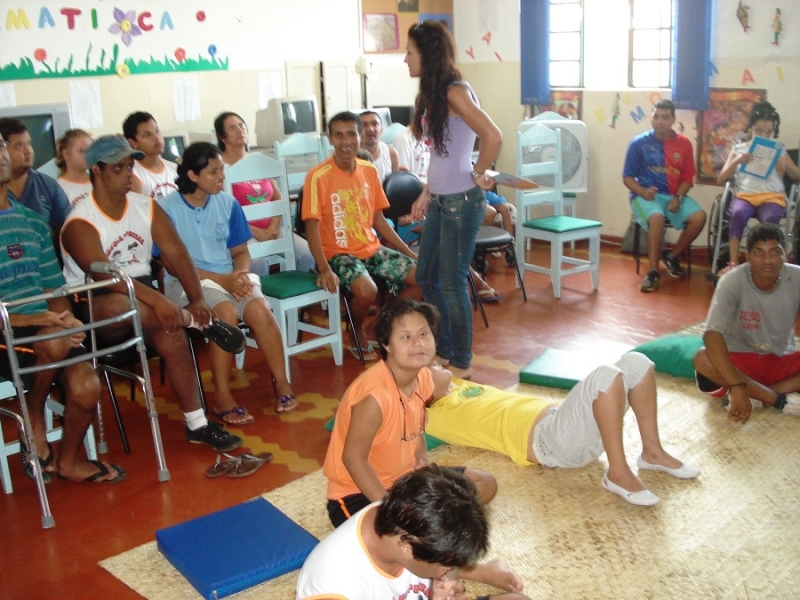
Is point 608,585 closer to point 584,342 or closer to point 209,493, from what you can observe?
point 209,493

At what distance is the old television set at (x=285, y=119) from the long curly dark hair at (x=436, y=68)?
2.71 meters

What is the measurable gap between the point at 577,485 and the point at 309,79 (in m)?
4.65

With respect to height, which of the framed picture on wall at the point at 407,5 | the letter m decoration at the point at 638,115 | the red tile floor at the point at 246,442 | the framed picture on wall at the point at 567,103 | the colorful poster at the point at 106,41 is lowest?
the red tile floor at the point at 246,442

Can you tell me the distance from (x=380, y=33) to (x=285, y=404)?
435 centimetres

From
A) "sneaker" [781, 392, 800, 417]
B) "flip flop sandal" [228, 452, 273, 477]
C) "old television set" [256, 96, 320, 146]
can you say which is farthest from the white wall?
"flip flop sandal" [228, 452, 273, 477]

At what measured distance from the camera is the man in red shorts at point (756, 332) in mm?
3469

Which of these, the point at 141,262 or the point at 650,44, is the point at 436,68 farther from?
the point at 650,44

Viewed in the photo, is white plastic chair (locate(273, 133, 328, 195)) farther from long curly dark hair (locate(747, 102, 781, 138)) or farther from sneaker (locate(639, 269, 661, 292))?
long curly dark hair (locate(747, 102, 781, 138))

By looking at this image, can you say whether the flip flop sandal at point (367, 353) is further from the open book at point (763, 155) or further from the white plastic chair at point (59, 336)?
the open book at point (763, 155)

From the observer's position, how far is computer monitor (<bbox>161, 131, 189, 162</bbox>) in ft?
18.4

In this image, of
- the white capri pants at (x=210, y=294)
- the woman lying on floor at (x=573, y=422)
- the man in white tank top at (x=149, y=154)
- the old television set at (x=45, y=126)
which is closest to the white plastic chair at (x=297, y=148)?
the man in white tank top at (x=149, y=154)

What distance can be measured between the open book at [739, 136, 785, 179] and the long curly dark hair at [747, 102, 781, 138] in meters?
0.18

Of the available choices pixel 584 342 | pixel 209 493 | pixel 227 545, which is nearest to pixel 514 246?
pixel 584 342

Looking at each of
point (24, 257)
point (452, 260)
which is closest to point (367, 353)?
point (452, 260)
